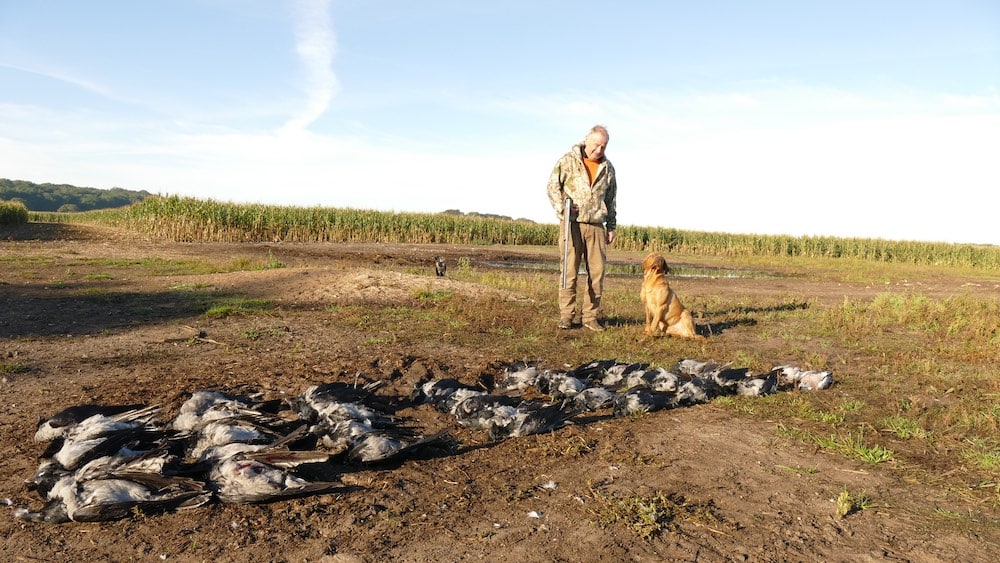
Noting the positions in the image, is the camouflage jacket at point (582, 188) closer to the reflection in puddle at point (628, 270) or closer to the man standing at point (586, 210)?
the man standing at point (586, 210)

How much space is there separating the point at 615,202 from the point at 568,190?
74 cm

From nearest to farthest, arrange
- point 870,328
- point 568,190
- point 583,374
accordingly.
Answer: point 583,374 < point 568,190 < point 870,328

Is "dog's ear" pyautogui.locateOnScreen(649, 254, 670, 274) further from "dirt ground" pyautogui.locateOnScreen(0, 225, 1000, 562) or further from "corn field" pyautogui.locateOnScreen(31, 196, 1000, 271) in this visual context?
"corn field" pyautogui.locateOnScreen(31, 196, 1000, 271)

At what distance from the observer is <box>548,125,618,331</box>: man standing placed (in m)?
9.80

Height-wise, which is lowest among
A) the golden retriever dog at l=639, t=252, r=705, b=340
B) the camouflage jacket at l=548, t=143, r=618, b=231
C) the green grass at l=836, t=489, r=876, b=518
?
the green grass at l=836, t=489, r=876, b=518

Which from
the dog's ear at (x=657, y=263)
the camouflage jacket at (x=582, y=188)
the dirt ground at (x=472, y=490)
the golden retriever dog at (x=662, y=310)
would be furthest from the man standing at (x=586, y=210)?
the dirt ground at (x=472, y=490)

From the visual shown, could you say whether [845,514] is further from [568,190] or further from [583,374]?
[568,190]

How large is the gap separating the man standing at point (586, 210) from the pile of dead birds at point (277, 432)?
318cm

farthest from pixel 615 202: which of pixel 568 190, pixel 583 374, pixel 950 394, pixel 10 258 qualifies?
pixel 10 258

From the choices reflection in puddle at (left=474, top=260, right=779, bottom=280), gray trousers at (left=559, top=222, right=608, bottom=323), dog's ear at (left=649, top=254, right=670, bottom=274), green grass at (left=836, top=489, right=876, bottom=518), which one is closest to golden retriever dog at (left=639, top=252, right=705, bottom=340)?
dog's ear at (left=649, top=254, right=670, bottom=274)

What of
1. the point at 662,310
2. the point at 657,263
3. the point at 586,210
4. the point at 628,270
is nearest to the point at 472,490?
the point at 662,310

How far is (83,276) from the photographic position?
15492 millimetres

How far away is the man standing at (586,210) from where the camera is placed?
980 cm

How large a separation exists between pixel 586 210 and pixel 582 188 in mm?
311
